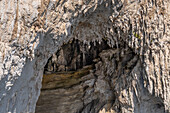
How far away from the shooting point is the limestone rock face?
216 cm

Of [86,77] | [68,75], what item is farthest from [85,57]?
[68,75]

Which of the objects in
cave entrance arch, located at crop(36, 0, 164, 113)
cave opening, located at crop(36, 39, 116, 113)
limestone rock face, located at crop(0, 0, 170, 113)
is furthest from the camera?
cave opening, located at crop(36, 39, 116, 113)

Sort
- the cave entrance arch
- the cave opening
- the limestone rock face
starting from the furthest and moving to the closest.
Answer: the cave opening < the cave entrance arch < the limestone rock face

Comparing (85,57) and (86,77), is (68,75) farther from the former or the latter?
(85,57)

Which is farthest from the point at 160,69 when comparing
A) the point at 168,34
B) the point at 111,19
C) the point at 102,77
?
the point at 102,77

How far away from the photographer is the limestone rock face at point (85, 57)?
7.08ft

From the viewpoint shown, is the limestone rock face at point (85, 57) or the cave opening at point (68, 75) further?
the cave opening at point (68, 75)

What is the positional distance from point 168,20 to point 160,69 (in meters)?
1.03

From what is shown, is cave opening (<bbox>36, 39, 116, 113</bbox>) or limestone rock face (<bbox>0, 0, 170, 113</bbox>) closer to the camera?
limestone rock face (<bbox>0, 0, 170, 113</bbox>)

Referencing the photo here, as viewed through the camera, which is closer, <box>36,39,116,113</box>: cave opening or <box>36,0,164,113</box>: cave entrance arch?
<box>36,0,164,113</box>: cave entrance arch

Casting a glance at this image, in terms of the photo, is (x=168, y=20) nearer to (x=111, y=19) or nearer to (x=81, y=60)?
(x=111, y=19)

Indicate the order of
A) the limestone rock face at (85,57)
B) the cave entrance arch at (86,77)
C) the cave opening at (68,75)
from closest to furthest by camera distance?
the limestone rock face at (85,57) < the cave entrance arch at (86,77) < the cave opening at (68,75)

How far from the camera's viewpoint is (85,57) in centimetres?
513

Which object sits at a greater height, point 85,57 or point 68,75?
point 85,57
